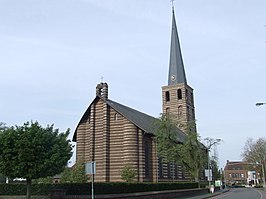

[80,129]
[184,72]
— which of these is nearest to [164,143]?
[80,129]

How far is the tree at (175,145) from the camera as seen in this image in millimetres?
51406

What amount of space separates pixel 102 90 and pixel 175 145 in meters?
15.6

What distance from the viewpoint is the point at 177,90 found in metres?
83.4

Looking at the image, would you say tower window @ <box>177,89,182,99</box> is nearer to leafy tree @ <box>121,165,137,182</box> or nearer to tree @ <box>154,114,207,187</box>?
tree @ <box>154,114,207,187</box>

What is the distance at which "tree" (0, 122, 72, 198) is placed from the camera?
25.6 m

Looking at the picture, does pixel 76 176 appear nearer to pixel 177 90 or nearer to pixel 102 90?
pixel 102 90

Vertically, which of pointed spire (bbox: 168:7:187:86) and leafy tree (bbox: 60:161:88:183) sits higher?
pointed spire (bbox: 168:7:187:86)

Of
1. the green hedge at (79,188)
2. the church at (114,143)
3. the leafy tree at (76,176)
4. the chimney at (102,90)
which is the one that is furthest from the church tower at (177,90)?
the green hedge at (79,188)

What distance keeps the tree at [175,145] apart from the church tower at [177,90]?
91.3 ft

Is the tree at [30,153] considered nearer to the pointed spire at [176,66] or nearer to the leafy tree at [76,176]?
the leafy tree at [76,176]

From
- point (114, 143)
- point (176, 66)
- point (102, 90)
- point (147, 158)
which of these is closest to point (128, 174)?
point (147, 158)

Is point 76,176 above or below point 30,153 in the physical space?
below

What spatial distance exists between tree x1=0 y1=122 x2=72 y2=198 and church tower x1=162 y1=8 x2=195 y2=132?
57462 mm

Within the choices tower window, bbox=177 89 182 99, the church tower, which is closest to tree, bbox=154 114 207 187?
the church tower
